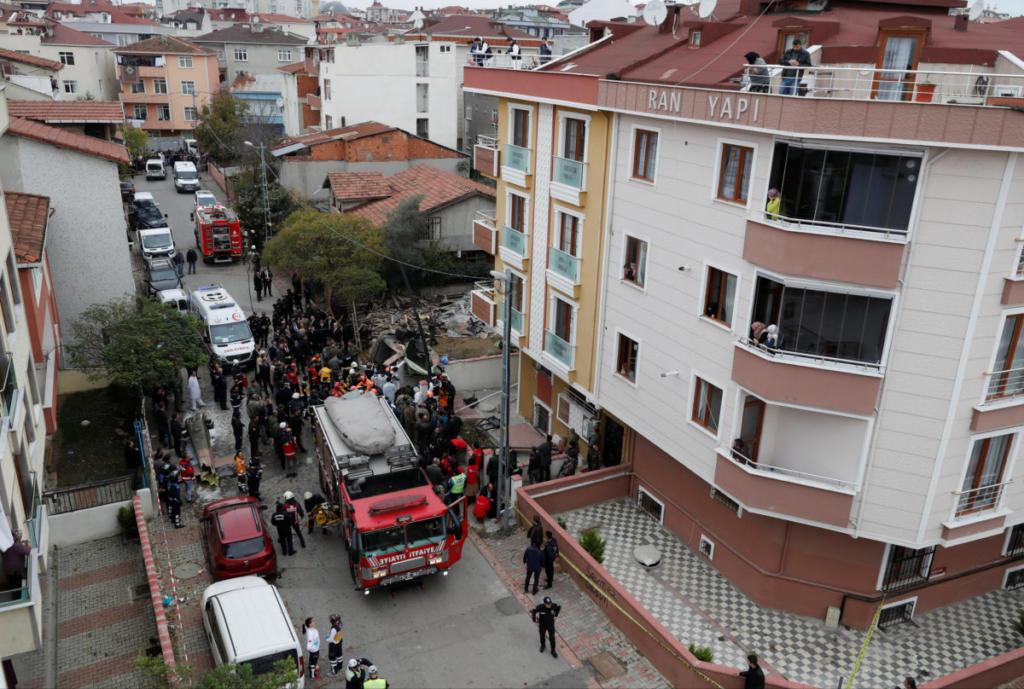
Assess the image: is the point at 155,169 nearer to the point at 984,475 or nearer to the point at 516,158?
the point at 516,158

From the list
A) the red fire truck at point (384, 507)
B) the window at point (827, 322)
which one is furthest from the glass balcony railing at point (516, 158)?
the window at point (827, 322)

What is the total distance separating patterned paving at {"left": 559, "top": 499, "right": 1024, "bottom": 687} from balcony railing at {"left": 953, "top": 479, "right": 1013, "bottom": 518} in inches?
126

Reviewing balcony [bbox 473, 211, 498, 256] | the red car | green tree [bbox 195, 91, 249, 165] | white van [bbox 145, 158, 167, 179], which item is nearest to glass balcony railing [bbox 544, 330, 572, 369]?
balcony [bbox 473, 211, 498, 256]

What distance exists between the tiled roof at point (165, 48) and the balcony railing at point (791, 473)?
249 feet

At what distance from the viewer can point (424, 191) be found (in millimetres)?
41156

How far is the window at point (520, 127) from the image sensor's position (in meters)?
23.2

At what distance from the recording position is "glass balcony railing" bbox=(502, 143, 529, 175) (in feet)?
75.7

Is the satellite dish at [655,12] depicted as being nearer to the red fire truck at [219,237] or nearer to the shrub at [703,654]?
the shrub at [703,654]

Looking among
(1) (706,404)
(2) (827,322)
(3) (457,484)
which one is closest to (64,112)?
(3) (457,484)

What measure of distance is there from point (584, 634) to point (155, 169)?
197 ft

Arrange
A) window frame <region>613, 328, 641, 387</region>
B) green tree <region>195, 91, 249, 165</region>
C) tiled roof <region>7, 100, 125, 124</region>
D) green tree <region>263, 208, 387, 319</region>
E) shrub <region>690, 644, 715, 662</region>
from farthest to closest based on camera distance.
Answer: green tree <region>195, 91, 249, 165</region> → green tree <region>263, 208, 387, 319</region> → tiled roof <region>7, 100, 125, 124</region> → window frame <region>613, 328, 641, 387</region> → shrub <region>690, 644, 715, 662</region>

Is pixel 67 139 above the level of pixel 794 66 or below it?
below

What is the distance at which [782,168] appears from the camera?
49.6 feet

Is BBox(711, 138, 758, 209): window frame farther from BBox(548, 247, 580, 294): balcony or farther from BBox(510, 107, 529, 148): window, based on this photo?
BBox(510, 107, 529, 148): window
